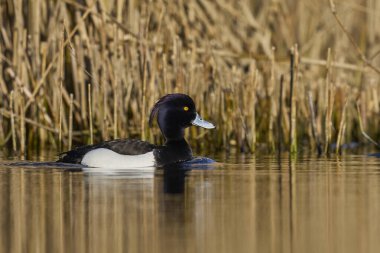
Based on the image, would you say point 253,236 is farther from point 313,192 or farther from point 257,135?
Result: point 257,135

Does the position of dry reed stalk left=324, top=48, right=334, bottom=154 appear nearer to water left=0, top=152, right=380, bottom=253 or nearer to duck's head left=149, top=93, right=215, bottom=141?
duck's head left=149, top=93, right=215, bottom=141

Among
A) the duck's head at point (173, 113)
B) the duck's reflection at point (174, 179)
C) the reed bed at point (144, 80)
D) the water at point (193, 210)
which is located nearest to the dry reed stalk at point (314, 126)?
the reed bed at point (144, 80)

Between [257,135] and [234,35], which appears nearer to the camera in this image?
[257,135]

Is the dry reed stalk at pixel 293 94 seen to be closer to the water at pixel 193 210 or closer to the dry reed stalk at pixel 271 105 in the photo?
the dry reed stalk at pixel 271 105

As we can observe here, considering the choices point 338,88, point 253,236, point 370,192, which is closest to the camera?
point 253,236

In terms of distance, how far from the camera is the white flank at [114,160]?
10211mm

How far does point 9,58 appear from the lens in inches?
508

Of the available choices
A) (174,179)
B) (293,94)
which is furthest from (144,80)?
(174,179)

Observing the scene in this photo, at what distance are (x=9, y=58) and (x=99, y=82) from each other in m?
1.23

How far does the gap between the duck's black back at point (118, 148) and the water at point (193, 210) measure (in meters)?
0.32

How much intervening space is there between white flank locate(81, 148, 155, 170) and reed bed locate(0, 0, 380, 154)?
1.17m

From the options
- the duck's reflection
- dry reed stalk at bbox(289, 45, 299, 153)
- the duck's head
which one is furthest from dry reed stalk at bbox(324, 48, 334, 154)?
the duck's reflection

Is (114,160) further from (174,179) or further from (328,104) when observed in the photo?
(328,104)

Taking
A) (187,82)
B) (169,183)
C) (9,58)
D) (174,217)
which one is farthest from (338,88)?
(174,217)
